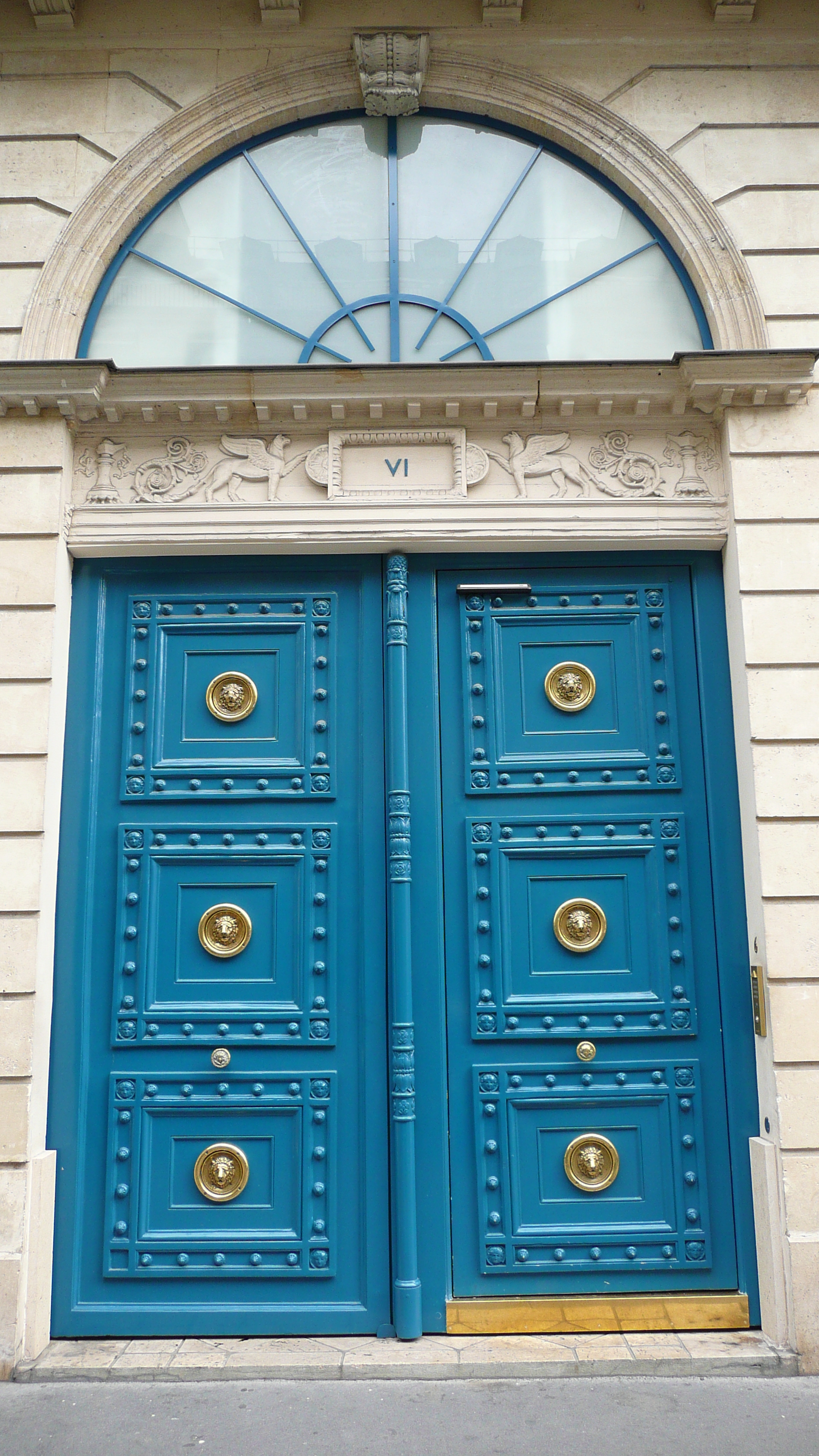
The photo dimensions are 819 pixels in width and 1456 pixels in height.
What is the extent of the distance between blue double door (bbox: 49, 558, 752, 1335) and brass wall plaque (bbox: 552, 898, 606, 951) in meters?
0.02

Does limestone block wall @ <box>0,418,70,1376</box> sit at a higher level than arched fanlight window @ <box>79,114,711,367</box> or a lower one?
lower

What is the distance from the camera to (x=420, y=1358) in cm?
395

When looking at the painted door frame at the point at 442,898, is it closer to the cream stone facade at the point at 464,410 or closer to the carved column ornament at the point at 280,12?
the cream stone facade at the point at 464,410

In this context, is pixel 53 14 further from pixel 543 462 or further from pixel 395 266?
pixel 543 462

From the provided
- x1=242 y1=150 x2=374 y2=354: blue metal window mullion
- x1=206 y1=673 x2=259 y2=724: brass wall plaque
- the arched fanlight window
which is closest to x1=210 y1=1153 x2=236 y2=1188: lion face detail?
x1=206 y1=673 x2=259 y2=724: brass wall plaque

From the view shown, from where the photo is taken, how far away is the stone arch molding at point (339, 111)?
4.74m

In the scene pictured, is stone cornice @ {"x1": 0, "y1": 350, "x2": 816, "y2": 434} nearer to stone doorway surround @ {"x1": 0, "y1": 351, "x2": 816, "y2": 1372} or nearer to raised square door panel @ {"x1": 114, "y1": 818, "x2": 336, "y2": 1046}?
stone doorway surround @ {"x1": 0, "y1": 351, "x2": 816, "y2": 1372}

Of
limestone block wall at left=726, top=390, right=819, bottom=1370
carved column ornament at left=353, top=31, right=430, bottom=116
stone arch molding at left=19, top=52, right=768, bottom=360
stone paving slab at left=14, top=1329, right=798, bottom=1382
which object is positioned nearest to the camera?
stone paving slab at left=14, top=1329, right=798, bottom=1382

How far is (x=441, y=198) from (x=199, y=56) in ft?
4.82

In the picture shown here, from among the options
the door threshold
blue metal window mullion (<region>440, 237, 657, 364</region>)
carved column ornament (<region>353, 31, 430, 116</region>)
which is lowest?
the door threshold

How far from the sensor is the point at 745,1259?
4.22 meters

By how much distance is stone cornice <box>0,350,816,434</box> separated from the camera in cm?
451

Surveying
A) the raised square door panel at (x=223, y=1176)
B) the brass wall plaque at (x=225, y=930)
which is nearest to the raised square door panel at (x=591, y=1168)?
the raised square door panel at (x=223, y=1176)

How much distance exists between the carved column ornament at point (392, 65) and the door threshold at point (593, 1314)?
585cm
